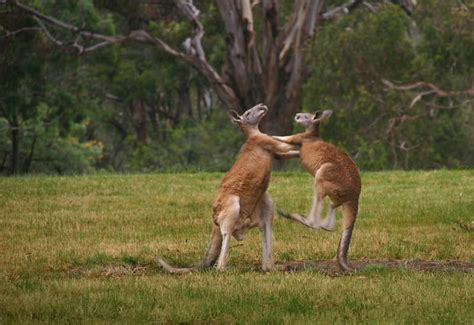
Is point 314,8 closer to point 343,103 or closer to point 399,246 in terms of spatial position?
point 343,103

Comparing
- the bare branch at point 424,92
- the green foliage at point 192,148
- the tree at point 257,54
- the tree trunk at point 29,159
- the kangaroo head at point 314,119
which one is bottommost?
the green foliage at point 192,148

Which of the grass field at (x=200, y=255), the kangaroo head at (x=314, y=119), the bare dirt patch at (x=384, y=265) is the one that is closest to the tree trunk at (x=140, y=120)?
the grass field at (x=200, y=255)

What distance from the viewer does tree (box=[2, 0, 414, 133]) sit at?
28781 millimetres

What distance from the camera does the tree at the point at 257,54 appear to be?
94.4ft

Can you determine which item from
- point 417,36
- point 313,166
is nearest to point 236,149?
point 417,36

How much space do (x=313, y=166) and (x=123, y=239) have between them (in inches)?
125

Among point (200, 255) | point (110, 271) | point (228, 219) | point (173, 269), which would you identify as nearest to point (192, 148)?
point (200, 255)

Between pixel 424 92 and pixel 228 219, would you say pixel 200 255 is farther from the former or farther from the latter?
pixel 424 92

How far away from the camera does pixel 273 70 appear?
29.3 m

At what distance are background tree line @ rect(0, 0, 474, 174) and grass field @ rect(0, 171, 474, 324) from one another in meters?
10.3

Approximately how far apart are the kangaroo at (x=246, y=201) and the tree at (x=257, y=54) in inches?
736

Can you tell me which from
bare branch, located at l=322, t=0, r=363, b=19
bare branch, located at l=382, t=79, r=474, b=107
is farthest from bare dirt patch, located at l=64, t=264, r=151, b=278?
bare branch, located at l=382, t=79, r=474, b=107

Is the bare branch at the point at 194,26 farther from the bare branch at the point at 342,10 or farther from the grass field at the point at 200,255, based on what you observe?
the grass field at the point at 200,255

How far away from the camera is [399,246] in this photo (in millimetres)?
11812
